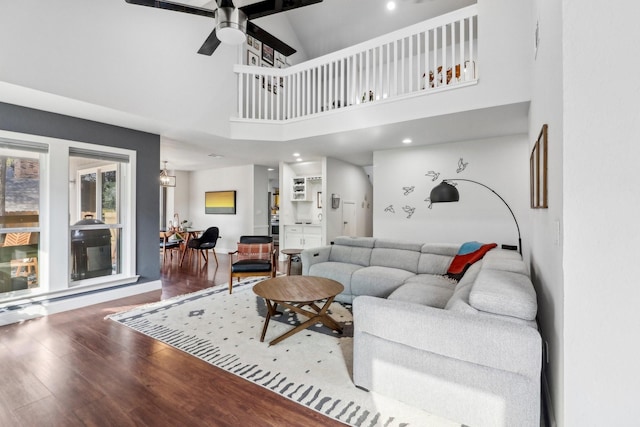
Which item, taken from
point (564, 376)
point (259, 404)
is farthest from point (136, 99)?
point (564, 376)

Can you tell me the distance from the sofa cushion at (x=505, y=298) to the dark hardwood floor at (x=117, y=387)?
111 centimetres

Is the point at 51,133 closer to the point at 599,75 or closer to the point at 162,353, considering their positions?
the point at 162,353

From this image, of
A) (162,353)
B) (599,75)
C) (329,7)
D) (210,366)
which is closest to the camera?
(599,75)

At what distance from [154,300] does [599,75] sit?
4.76m

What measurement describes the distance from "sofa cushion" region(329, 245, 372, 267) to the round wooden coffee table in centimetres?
126

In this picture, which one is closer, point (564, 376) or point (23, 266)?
point (564, 376)

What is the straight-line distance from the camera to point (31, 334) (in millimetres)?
2861

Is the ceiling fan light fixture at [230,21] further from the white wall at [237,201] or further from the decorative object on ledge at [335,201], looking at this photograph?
the white wall at [237,201]

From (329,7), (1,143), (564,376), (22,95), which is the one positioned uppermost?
(329,7)

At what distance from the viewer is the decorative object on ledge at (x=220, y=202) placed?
8.02 meters

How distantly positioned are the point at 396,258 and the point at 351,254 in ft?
2.25

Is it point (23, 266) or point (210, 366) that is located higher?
point (23, 266)

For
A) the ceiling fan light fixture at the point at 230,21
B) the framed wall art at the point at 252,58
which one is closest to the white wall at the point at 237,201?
the framed wall art at the point at 252,58

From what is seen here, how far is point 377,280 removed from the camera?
3486mm
